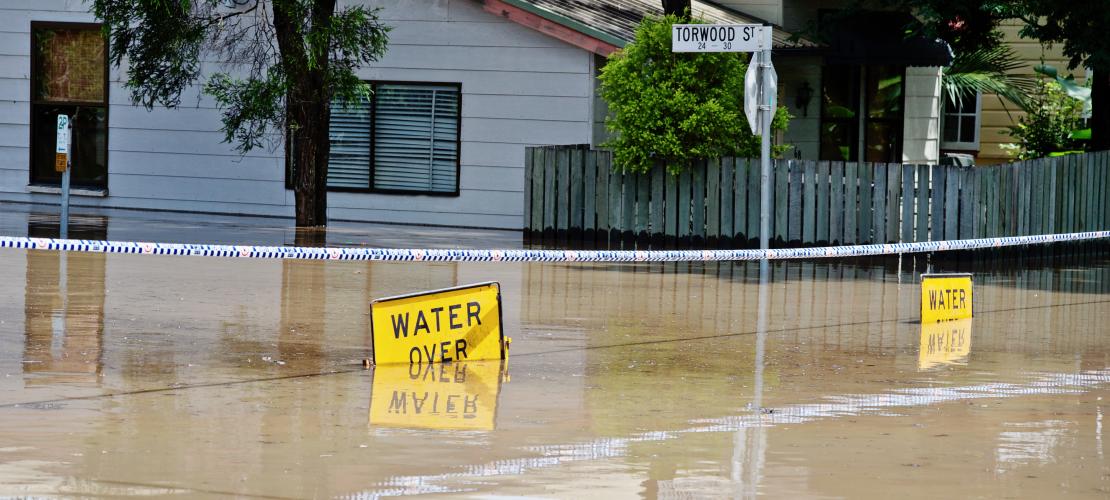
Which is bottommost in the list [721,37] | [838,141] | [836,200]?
[836,200]

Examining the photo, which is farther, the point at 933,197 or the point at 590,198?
the point at 590,198

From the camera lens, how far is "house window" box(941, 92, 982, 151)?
31172 mm

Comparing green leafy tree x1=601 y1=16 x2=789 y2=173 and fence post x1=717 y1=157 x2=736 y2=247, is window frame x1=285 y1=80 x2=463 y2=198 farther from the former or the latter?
fence post x1=717 y1=157 x2=736 y2=247

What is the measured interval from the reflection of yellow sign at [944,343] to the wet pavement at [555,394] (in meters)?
0.05

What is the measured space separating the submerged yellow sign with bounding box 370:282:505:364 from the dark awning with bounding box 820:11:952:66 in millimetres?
14773

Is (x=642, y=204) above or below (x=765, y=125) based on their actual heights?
below

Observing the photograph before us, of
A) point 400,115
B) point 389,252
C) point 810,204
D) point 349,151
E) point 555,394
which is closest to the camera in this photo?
point 555,394

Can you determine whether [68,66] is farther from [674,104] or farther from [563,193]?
[674,104]

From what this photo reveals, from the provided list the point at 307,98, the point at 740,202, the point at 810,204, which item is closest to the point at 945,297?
the point at 810,204

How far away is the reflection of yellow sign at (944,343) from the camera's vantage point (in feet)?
35.6

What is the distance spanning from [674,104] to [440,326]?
9.36 m

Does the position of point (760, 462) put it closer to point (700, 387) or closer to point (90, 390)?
point (700, 387)

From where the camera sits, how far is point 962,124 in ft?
103

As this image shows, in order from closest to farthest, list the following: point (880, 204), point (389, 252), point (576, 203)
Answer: point (389, 252) < point (880, 204) < point (576, 203)
